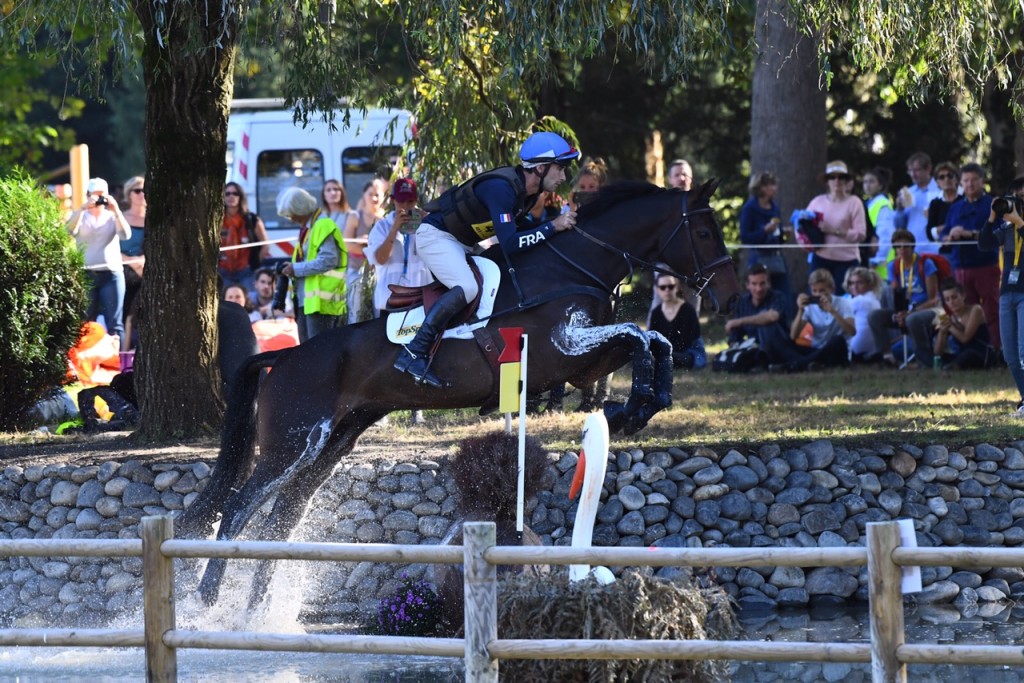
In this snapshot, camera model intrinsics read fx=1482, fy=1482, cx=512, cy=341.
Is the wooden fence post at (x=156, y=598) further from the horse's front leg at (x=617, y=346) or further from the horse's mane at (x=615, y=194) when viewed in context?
the horse's mane at (x=615, y=194)

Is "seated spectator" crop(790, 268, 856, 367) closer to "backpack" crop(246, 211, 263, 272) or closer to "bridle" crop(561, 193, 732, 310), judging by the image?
"backpack" crop(246, 211, 263, 272)

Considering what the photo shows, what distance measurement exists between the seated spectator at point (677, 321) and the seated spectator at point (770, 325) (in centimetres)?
159

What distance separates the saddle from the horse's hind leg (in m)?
0.83

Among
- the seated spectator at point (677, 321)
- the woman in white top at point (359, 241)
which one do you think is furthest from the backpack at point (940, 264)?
the woman in white top at point (359, 241)

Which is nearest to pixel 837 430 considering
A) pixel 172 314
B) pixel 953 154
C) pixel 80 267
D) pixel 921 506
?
pixel 921 506

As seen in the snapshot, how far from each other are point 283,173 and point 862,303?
27.9ft

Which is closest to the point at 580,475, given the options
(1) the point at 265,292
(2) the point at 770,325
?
(2) the point at 770,325

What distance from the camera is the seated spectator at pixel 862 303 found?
14586 millimetres

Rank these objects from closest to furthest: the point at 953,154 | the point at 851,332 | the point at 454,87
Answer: the point at 454,87 < the point at 851,332 < the point at 953,154

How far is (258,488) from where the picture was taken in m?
9.07

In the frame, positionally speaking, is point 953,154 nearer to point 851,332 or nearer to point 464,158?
point 851,332

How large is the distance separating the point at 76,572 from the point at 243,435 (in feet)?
6.41

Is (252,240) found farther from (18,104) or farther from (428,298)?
(18,104)

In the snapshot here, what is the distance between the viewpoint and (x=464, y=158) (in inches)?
480
